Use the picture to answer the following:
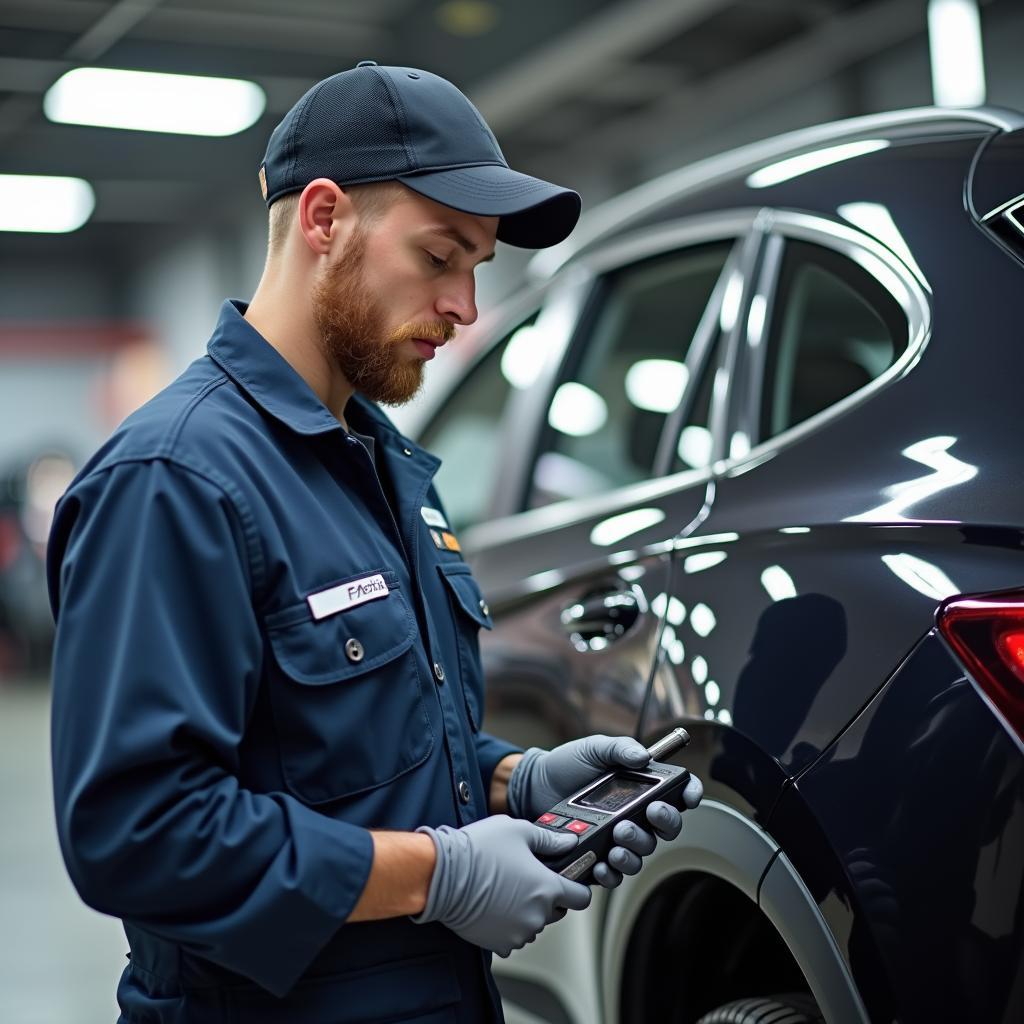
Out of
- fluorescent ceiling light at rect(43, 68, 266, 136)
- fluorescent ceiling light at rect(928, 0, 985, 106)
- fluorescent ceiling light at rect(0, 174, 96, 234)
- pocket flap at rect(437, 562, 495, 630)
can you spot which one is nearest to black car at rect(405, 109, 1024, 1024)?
pocket flap at rect(437, 562, 495, 630)

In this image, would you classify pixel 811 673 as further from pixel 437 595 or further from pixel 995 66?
pixel 995 66

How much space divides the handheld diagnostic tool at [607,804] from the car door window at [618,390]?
87 centimetres

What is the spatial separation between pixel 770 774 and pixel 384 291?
71cm

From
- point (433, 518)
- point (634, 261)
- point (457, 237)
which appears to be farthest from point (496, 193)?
point (634, 261)

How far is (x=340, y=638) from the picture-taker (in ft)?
4.08

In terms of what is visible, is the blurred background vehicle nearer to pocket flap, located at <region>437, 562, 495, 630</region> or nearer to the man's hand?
the man's hand

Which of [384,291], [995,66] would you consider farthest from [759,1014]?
[995,66]

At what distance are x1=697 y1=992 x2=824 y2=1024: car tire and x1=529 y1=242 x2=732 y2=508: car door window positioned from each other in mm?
1001

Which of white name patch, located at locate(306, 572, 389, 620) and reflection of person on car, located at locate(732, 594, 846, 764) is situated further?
reflection of person on car, located at locate(732, 594, 846, 764)

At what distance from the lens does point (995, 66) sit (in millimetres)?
4512

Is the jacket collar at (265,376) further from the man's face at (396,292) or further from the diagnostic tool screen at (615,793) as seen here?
the diagnostic tool screen at (615,793)

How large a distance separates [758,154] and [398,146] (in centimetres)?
86

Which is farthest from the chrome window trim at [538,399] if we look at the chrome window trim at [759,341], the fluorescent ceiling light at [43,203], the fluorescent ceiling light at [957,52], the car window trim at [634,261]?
the fluorescent ceiling light at [43,203]

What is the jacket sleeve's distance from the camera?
108 centimetres
